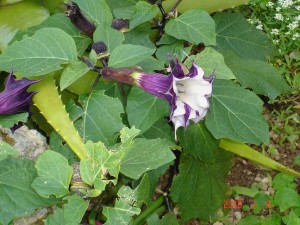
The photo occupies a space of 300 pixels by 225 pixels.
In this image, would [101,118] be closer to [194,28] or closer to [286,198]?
[194,28]

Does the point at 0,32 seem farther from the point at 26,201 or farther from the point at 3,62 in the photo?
the point at 26,201

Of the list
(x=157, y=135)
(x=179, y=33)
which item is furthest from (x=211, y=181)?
(x=179, y=33)

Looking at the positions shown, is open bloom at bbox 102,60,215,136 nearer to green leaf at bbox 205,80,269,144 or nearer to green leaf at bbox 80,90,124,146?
green leaf at bbox 80,90,124,146

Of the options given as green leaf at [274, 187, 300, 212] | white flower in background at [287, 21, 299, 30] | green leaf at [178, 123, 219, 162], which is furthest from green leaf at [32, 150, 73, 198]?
white flower in background at [287, 21, 299, 30]

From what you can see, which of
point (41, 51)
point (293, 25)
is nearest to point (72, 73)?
point (41, 51)

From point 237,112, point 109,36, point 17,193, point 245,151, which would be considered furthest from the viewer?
point 245,151

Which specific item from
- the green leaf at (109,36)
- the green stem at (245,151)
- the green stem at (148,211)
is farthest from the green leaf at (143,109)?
the green stem at (148,211)

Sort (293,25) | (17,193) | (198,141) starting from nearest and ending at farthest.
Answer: (17,193), (198,141), (293,25)
